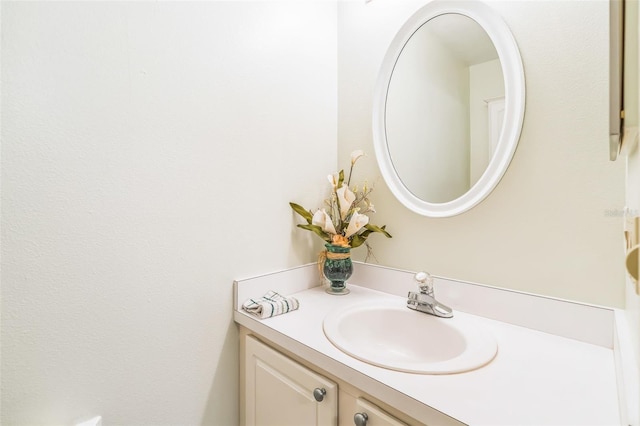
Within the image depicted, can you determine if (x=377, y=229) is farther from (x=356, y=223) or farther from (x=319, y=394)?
(x=319, y=394)

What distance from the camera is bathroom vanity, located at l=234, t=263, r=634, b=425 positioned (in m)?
0.58

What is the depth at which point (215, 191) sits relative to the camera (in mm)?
1015

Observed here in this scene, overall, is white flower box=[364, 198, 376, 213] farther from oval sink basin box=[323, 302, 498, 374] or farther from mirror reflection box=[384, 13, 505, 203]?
oval sink basin box=[323, 302, 498, 374]

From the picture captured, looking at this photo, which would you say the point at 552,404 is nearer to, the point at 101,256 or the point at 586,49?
the point at 586,49

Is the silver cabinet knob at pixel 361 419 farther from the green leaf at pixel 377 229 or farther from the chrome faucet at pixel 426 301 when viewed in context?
the green leaf at pixel 377 229

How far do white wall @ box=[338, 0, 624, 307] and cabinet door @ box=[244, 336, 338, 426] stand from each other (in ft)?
1.95

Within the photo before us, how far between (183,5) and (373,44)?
75 cm

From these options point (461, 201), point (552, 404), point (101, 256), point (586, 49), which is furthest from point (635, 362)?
point (101, 256)

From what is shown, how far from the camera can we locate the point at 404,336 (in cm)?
103

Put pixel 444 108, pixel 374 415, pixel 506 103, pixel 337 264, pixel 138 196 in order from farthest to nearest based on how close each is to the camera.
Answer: pixel 337 264 < pixel 444 108 < pixel 506 103 < pixel 138 196 < pixel 374 415

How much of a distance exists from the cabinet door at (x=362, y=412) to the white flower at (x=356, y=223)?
23.0 inches

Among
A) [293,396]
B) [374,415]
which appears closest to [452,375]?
[374,415]

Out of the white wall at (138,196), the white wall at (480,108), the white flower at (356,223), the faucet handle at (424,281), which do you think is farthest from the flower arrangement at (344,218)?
the white wall at (480,108)

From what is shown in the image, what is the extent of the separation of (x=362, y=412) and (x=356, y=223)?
0.64 meters
